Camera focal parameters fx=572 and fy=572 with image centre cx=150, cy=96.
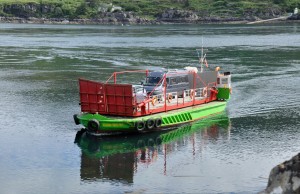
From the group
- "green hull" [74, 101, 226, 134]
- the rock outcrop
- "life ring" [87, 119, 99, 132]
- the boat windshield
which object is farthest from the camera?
the boat windshield

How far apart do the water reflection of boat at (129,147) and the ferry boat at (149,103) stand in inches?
30.8

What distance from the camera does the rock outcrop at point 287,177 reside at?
84.6 ft

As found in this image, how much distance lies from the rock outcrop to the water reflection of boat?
1083 centimetres

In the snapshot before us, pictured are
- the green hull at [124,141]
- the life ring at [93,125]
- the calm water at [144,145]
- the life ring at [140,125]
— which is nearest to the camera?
the calm water at [144,145]

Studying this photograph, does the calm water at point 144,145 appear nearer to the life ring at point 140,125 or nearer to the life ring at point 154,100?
the life ring at point 140,125

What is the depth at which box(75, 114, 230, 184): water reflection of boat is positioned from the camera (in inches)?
1473

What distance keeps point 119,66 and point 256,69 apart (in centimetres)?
2183

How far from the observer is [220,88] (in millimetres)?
57438

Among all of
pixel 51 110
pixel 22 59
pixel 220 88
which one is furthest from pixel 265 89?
pixel 22 59

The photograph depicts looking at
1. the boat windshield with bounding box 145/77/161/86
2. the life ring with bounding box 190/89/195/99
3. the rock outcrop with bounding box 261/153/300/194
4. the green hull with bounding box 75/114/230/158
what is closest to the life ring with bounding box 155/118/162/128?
the green hull with bounding box 75/114/230/158

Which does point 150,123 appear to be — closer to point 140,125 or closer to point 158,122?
point 158,122

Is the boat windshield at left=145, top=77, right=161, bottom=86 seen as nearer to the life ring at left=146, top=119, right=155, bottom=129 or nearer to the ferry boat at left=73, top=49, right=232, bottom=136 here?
the ferry boat at left=73, top=49, right=232, bottom=136

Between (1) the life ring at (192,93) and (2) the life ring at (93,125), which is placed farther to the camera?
(1) the life ring at (192,93)

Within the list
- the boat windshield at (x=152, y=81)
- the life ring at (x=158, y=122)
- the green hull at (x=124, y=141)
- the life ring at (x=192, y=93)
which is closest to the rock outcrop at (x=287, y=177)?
the green hull at (x=124, y=141)
